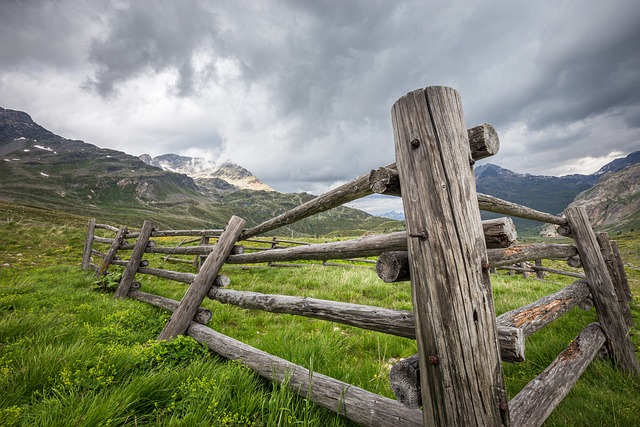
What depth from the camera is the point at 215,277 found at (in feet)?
14.4

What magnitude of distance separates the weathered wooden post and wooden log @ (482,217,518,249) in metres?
0.13

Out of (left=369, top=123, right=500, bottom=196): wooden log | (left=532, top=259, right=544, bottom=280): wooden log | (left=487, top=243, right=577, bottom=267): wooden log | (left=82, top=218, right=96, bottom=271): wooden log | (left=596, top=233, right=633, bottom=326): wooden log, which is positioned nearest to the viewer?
(left=369, top=123, right=500, bottom=196): wooden log

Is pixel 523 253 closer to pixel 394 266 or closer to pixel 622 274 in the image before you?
pixel 394 266

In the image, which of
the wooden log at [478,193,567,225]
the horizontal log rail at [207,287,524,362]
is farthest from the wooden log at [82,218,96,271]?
the wooden log at [478,193,567,225]

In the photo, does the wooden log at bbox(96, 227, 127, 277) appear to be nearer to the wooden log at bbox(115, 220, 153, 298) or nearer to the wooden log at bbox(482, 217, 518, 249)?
the wooden log at bbox(115, 220, 153, 298)

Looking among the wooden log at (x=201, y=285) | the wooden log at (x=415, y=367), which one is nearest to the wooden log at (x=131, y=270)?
the wooden log at (x=201, y=285)

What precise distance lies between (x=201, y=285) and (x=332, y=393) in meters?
2.69

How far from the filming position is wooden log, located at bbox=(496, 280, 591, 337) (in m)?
2.50

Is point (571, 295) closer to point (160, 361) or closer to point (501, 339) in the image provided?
point (501, 339)

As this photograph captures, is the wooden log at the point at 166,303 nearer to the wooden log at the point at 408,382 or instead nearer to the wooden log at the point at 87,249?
the wooden log at the point at 408,382

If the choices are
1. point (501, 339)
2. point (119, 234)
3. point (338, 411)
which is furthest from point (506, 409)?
point (119, 234)

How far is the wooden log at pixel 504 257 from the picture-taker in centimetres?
195

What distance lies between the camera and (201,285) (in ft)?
13.8

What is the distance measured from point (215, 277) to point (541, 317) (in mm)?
4215
